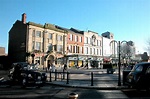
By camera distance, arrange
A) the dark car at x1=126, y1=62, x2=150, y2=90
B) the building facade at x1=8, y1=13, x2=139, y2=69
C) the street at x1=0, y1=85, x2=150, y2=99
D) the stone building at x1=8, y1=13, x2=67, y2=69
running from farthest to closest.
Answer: the building facade at x1=8, y1=13, x2=139, y2=69 → the stone building at x1=8, y1=13, x2=67, y2=69 → the dark car at x1=126, y1=62, x2=150, y2=90 → the street at x1=0, y1=85, x2=150, y2=99

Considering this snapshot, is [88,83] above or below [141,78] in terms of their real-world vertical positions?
below

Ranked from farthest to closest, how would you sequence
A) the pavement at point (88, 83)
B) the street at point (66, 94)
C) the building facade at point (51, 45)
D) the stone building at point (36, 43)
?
the building facade at point (51, 45) < the stone building at point (36, 43) < the pavement at point (88, 83) < the street at point (66, 94)

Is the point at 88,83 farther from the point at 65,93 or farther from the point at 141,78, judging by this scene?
the point at 141,78

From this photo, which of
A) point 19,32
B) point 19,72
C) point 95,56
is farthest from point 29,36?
point 19,72

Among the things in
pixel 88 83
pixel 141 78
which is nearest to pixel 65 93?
pixel 141 78

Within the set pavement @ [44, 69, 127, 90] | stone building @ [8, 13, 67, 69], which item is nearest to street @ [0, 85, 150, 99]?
pavement @ [44, 69, 127, 90]

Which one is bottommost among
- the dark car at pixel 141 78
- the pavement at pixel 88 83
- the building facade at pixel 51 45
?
the pavement at pixel 88 83

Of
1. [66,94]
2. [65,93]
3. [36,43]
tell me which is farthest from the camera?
[36,43]

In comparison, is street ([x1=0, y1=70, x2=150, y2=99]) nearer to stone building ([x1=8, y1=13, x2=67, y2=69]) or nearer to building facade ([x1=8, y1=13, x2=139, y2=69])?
building facade ([x1=8, y1=13, x2=139, y2=69])

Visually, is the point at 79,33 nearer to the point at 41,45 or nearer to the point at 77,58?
the point at 77,58

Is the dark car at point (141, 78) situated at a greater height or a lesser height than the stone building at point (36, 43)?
lesser

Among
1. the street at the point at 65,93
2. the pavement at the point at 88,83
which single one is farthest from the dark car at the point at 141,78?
the pavement at the point at 88,83

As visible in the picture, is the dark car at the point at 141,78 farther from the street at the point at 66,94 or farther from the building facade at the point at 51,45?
the building facade at the point at 51,45

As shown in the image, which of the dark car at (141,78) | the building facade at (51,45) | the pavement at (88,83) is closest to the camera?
the dark car at (141,78)
